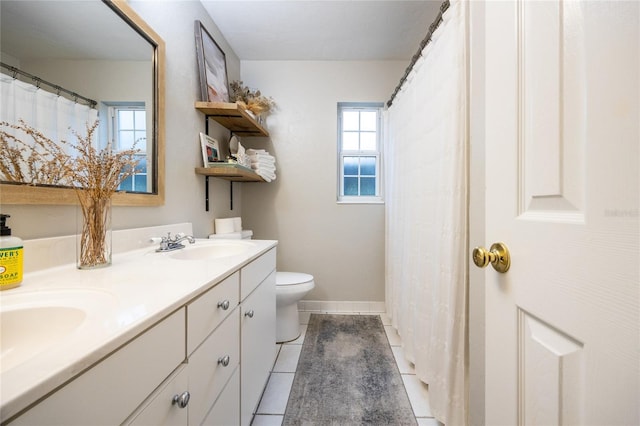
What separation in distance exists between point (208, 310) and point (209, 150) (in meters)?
1.37

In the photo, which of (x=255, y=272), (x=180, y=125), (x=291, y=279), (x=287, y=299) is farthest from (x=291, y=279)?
(x=180, y=125)

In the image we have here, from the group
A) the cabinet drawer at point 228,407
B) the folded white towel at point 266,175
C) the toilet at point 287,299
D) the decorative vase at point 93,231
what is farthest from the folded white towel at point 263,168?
the cabinet drawer at point 228,407

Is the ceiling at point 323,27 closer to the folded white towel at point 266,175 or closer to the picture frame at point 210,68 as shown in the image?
the picture frame at point 210,68

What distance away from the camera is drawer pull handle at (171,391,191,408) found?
0.58 metres

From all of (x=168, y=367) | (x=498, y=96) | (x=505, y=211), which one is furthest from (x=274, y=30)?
(x=168, y=367)

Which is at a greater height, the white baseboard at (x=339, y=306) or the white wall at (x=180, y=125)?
the white wall at (x=180, y=125)

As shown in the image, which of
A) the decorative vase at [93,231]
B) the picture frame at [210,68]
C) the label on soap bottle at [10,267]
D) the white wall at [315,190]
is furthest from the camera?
the white wall at [315,190]

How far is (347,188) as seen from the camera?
2574mm

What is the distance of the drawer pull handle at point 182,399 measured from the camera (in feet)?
1.90

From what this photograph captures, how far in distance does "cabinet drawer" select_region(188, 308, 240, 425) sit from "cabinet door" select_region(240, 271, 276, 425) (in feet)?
0.30

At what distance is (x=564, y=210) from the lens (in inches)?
16.6

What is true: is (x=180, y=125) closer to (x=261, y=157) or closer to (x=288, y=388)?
(x=261, y=157)

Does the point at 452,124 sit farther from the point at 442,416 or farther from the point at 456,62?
the point at 442,416

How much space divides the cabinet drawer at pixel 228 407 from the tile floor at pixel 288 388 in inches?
14.5
